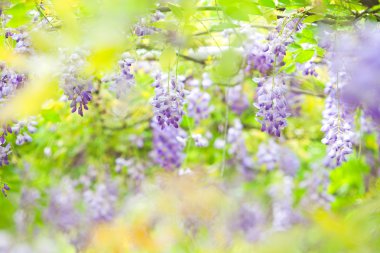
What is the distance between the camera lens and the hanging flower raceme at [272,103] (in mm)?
1706

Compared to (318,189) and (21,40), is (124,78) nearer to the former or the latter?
(21,40)

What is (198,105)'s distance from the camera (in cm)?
339

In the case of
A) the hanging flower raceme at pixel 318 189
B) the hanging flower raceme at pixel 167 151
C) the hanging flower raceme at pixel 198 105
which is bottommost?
the hanging flower raceme at pixel 318 189

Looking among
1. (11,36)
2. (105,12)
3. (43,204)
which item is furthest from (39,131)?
(105,12)

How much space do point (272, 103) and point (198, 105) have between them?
5.49 feet

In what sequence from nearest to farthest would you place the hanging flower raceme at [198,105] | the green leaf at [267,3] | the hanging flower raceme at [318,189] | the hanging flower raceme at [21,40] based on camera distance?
the hanging flower raceme at [21,40], the green leaf at [267,3], the hanging flower raceme at [198,105], the hanging flower raceme at [318,189]

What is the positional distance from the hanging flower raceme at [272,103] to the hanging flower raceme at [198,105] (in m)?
1.53

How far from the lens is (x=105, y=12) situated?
0.62m

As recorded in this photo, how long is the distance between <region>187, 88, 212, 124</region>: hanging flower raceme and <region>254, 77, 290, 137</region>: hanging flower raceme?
153 cm

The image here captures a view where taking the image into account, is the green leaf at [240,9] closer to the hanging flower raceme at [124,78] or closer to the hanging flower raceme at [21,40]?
the hanging flower raceme at [124,78]

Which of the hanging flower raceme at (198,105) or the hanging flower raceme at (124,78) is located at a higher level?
the hanging flower raceme at (124,78)

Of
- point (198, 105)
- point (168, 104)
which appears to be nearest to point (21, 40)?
point (168, 104)

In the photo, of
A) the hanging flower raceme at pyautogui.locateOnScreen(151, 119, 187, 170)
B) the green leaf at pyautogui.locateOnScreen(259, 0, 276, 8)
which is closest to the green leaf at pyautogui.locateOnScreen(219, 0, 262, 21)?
the green leaf at pyautogui.locateOnScreen(259, 0, 276, 8)

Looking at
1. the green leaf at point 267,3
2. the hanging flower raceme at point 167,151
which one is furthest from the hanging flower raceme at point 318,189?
the green leaf at point 267,3
